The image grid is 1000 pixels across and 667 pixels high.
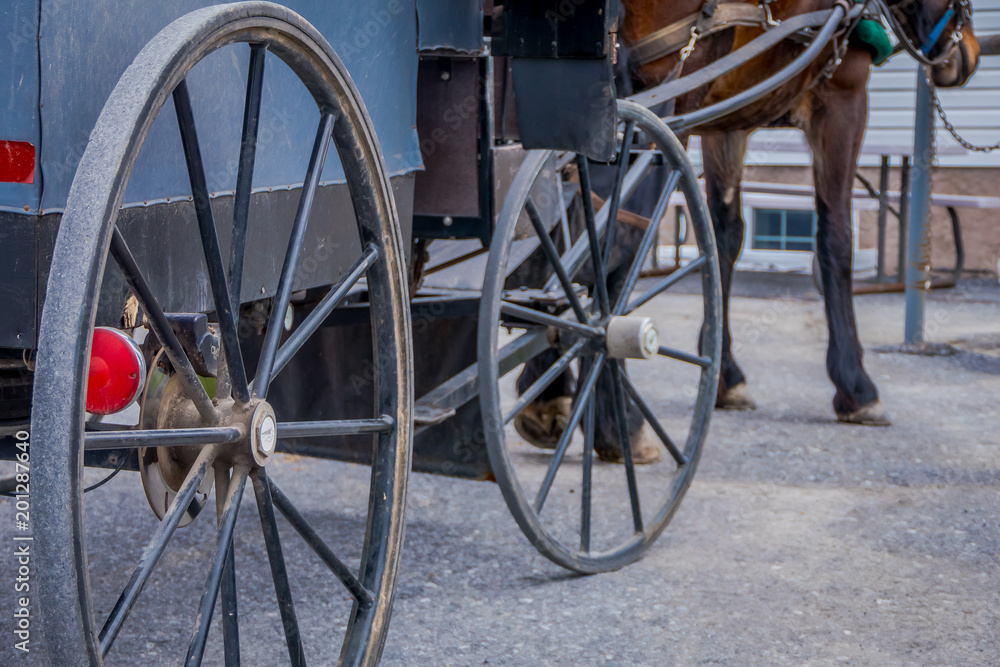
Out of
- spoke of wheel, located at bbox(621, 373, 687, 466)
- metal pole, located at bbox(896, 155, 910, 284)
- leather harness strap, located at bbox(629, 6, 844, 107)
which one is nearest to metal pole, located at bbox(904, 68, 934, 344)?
metal pole, located at bbox(896, 155, 910, 284)

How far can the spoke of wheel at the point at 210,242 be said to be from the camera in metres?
1.33

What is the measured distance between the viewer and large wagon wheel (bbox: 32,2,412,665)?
3.59 ft

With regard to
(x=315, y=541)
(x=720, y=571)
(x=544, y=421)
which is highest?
(x=315, y=541)

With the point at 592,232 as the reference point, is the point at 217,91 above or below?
above

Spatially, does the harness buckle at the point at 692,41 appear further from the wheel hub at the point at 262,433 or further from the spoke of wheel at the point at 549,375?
the wheel hub at the point at 262,433

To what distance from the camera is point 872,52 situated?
14.0ft

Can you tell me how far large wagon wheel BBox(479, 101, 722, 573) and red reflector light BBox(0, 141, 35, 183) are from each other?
108 centimetres

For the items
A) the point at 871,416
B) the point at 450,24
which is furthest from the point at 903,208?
the point at 450,24

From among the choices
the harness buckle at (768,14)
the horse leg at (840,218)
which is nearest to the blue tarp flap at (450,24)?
the harness buckle at (768,14)

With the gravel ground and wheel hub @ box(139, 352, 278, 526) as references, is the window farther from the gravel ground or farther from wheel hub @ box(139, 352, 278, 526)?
wheel hub @ box(139, 352, 278, 526)

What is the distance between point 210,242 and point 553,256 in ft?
3.80

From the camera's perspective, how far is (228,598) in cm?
150

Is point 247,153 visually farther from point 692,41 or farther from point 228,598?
point 692,41

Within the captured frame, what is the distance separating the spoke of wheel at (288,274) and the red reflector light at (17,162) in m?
0.37
